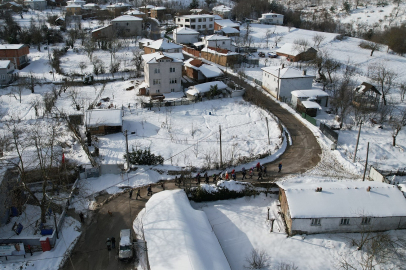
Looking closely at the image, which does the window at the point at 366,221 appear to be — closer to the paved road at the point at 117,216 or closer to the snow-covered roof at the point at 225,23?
the paved road at the point at 117,216

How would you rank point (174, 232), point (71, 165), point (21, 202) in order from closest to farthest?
point (174, 232) → point (21, 202) → point (71, 165)

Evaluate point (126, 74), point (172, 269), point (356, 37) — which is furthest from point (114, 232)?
point (356, 37)

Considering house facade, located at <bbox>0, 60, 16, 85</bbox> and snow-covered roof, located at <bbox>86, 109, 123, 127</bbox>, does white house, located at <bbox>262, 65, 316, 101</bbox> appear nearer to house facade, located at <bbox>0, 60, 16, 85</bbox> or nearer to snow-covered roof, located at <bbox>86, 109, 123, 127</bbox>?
snow-covered roof, located at <bbox>86, 109, 123, 127</bbox>

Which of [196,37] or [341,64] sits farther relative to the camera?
[196,37]

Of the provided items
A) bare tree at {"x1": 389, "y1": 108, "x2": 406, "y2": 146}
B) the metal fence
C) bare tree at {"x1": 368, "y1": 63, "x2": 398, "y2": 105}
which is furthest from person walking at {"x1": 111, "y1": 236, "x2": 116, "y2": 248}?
bare tree at {"x1": 368, "y1": 63, "x2": 398, "y2": 105}

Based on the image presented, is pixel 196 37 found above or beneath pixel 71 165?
above

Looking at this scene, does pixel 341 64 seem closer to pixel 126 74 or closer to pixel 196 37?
pixel 196 37
